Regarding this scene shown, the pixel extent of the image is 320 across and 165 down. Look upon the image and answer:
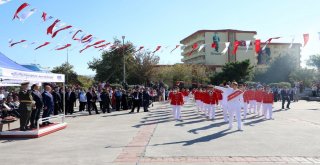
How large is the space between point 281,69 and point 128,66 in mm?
29341

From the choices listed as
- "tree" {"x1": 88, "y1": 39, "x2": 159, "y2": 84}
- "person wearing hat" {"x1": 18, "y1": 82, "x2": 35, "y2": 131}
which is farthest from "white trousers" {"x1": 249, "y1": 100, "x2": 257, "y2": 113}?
"tree" {"x1": 88, "y1": 39, "x2": 159, "y2": 84}

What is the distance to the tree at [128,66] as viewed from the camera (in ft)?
190

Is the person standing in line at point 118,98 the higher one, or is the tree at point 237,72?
the tree at point 237,72

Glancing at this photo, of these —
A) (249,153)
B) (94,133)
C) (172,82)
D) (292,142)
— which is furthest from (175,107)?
(172,82)

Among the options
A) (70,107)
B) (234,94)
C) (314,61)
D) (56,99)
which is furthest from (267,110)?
(314,61)

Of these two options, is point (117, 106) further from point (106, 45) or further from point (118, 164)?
point (118, 164)

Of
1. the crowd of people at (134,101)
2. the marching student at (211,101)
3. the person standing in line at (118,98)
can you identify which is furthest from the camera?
the person standing in line at (118,98)

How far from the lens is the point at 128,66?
2276 inches

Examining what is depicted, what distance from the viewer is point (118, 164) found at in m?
Answer: 7.93

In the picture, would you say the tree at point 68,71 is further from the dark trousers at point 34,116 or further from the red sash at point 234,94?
the red sash at point 234,94

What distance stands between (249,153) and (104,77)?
53163mm

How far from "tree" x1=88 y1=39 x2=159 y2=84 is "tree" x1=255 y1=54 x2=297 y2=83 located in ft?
77.3

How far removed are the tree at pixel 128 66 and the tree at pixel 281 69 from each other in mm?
23552

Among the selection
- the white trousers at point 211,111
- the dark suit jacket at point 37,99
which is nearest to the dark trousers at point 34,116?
the dark suit jacket at point 37,99
